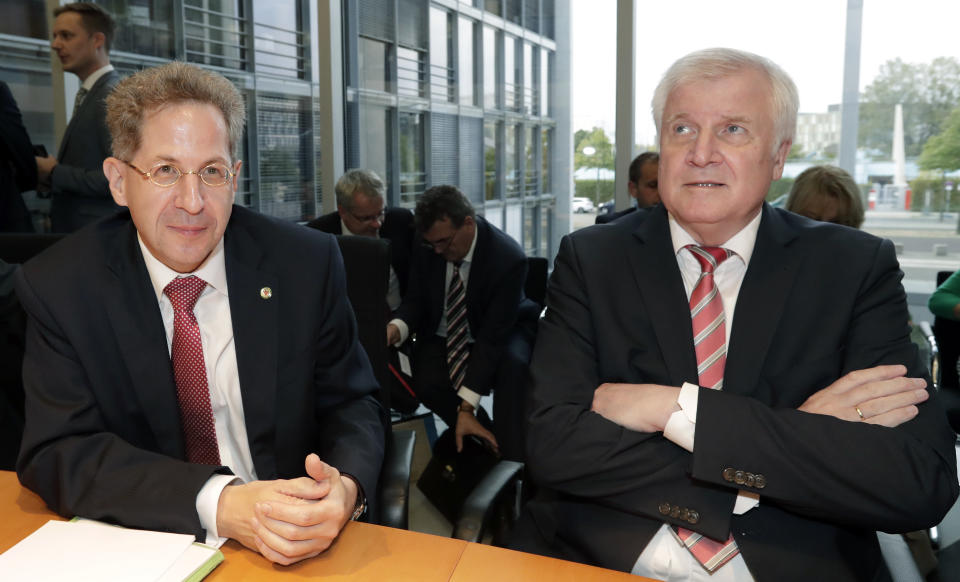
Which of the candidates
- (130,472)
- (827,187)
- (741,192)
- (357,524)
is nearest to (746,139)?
(741,192)

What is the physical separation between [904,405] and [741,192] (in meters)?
0.51

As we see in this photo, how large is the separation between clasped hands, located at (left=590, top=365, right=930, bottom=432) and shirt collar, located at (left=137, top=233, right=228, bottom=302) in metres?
0.92

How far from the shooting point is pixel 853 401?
4.26 feet

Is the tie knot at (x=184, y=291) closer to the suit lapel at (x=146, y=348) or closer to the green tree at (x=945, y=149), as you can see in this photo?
the suit lapel at (x=146, y=348)

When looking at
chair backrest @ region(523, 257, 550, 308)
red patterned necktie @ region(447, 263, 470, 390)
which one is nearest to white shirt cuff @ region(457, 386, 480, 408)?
red patterned necktie @ region(447, 263, 470, 390)

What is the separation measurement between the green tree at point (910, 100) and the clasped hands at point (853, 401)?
11.0ft

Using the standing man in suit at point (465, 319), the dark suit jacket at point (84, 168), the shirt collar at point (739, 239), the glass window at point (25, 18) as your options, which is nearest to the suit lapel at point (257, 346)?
the shirt collar at point (739, 239)

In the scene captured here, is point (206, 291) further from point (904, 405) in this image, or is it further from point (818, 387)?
point (904, 405)

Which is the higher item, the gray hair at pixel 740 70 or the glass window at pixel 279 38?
the glass window at pixel 279 38

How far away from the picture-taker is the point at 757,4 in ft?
13.4

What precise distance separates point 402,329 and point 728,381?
7.82ft

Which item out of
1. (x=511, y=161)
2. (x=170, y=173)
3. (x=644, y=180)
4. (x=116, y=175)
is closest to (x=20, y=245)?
(x=116, y=175)

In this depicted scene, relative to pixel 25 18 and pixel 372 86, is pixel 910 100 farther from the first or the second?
pixel 25 18

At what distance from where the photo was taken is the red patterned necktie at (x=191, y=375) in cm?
→ 148
